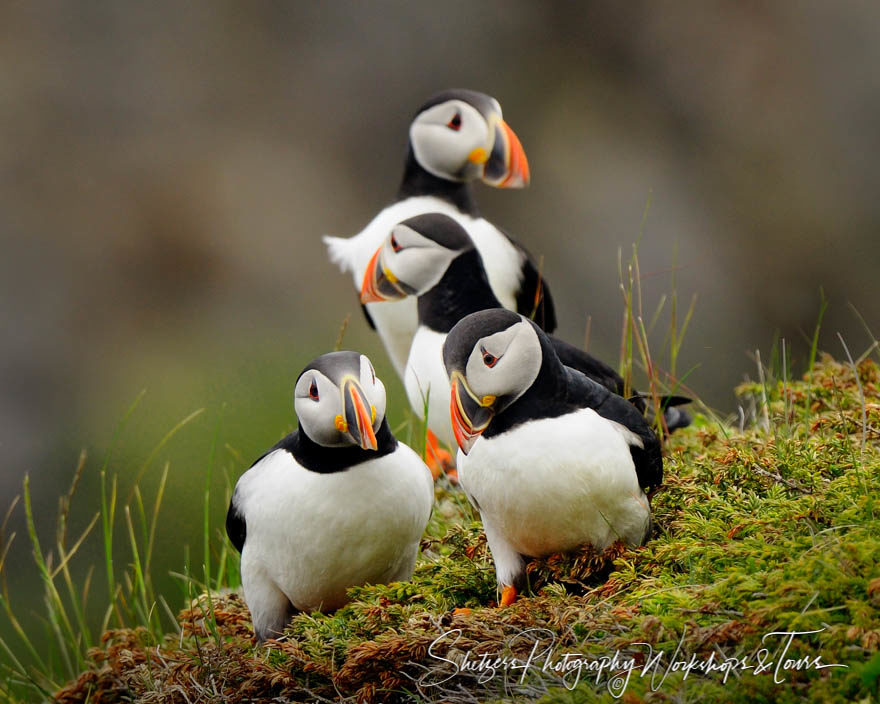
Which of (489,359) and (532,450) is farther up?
(489,359)

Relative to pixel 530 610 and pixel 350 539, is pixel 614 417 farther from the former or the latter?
pixel 350 539

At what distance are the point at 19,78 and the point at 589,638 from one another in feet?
25.9

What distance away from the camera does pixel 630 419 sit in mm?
3049

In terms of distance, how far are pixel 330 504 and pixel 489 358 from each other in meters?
0.62

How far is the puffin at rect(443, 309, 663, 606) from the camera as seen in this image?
2836 millimetres

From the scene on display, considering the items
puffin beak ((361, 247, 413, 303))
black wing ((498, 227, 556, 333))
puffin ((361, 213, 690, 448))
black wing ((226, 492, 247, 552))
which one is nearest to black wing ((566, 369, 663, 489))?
puffin ((361, 213, 690, 448))

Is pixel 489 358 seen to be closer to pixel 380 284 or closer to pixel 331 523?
pixel 331 523

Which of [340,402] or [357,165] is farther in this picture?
[357,165]

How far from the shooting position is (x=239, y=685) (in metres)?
2.79

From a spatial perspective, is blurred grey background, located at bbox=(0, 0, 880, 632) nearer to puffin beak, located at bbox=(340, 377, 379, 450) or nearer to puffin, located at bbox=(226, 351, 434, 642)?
puffin, located at bbox=(226, 351, 434, 642)

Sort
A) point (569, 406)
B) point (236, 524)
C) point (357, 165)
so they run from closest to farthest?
1. point (569, 406)
2. point (236, 524)
3. point (357, 165)

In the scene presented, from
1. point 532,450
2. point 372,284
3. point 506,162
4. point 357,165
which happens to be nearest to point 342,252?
point 506,162

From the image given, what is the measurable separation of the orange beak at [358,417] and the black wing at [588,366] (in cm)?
104

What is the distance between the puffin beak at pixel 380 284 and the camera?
164 inches
